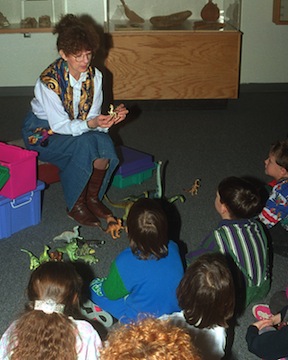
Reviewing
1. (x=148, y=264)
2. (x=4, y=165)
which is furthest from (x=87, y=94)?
(x=148, y=264)

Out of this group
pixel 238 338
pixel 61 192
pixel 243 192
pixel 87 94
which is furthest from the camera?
pixel 61 192

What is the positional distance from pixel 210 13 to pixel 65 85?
8.03ft

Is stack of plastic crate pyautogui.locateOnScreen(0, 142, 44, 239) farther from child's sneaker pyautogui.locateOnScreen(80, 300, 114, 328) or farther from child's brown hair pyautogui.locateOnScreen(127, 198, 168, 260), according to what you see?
child's brown hair pyautogui.locateOnScreen(127, 198, 168, 260)

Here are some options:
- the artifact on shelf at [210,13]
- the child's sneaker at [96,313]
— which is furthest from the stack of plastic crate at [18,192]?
the artifact on shelf at [210,13]

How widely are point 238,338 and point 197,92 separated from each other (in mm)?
3147

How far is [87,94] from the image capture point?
3.14 m

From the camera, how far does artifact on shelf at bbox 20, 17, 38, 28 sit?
5.03 meters

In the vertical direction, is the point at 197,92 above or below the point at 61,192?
above

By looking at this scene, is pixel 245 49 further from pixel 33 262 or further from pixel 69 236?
pixel 33 262

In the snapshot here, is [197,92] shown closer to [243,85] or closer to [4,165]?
[243,85]

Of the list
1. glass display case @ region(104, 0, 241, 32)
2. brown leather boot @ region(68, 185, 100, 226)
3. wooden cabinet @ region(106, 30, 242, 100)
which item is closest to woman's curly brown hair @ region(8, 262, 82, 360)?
brown leather boot @ region(68, 185, 100, 226)

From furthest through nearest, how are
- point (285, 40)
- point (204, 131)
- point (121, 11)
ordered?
point (285, 40)
point (121, 11)
point (204, 131)

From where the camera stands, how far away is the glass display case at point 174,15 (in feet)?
16.4

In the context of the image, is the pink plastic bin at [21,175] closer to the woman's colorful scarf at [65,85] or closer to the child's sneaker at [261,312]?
the woman's colorful scarf at [65,85]
